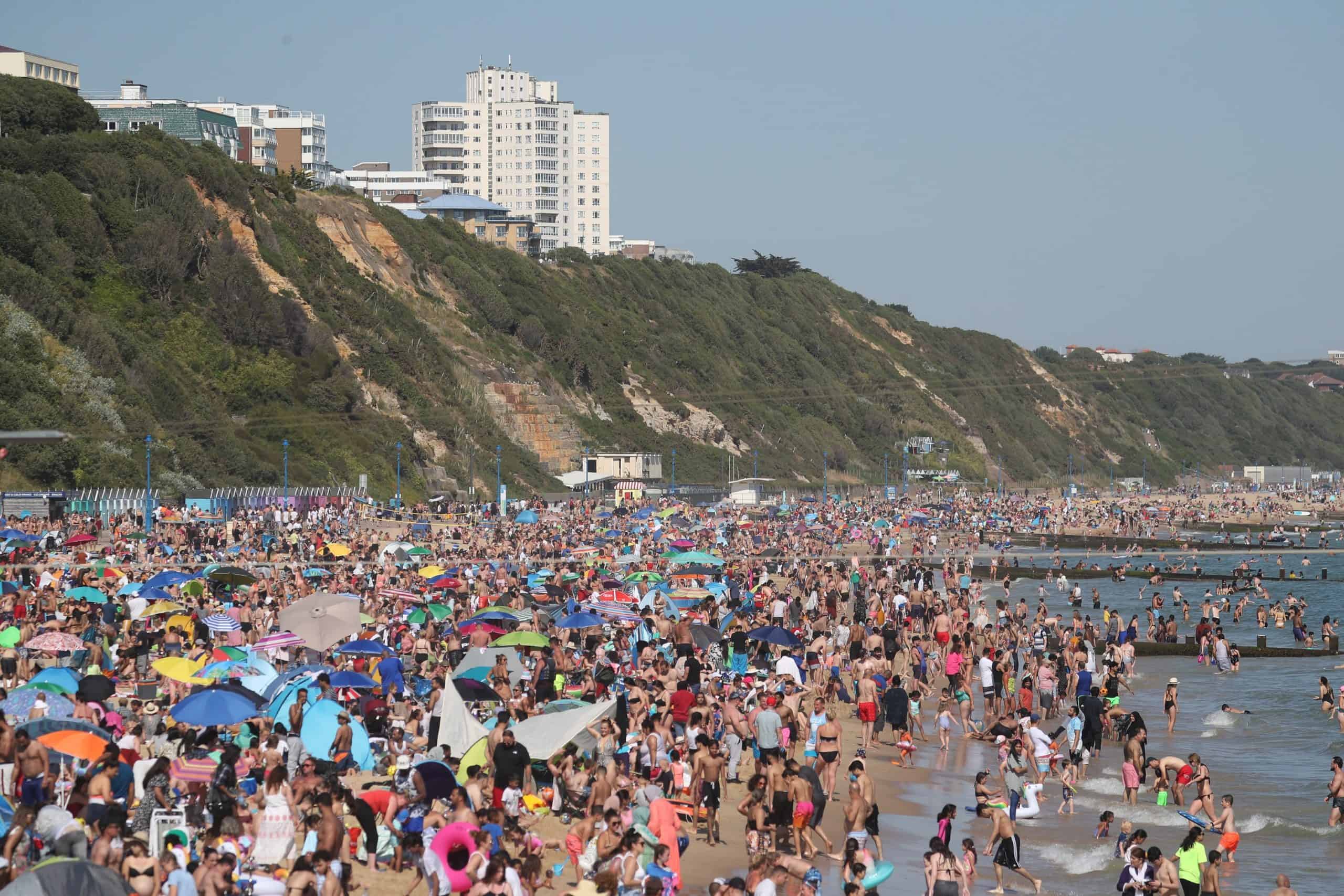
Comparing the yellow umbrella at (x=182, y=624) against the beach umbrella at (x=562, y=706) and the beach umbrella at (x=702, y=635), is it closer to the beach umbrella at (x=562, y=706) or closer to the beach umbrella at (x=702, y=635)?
the beach umbrella at (x=702, y=635)

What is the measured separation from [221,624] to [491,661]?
4.58 metres

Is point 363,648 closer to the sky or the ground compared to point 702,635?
closer to the sky

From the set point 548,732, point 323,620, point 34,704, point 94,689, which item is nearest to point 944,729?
point 548,732

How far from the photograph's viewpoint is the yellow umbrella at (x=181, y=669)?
15.4 meters

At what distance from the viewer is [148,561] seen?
31.7m

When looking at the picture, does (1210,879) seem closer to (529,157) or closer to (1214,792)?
(1214,792)

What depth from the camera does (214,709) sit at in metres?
13.1

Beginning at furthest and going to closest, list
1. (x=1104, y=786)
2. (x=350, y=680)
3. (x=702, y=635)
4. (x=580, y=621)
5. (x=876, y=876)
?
1. (x=580, y=621)
2. (x=702, y=635)
3. (x=1104, y=786)
4. (x=350, y=680)
5. (x=876, y=876)

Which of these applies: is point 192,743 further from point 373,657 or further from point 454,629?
point 454,629

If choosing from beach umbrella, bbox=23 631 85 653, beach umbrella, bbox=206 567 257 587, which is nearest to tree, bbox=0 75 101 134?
beach umbrella, bbox=206 567 257 587

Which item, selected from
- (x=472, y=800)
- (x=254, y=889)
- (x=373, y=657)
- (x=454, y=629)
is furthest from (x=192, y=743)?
(x=454, y=629)

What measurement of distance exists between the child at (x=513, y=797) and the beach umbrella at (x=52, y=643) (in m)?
6.80

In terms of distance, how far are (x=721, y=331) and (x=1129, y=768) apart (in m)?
89.2

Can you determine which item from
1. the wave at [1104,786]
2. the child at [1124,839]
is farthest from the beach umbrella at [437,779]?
the wave at [1104,786]
